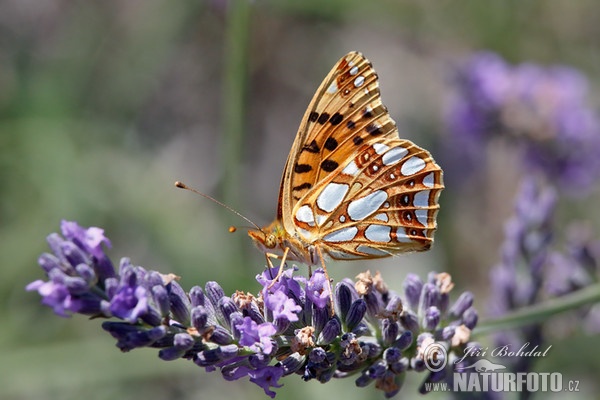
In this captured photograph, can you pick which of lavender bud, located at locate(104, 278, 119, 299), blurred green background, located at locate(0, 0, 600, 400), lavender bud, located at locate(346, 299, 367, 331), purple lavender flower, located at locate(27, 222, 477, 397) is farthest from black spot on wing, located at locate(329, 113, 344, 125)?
lavender bud, located at locate(104, 278, 119, 299)

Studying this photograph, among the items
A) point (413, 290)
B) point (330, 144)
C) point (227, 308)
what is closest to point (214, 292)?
point (227, 308)

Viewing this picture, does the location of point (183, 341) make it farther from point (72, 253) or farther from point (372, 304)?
point (372, 304)

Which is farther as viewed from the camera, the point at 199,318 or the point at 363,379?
the point at 363,379

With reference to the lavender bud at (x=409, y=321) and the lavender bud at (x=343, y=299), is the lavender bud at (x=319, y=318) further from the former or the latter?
the lavender bud at (x=409, y=321)

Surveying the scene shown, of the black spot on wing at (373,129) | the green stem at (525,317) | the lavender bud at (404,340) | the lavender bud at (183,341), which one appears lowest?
the lavender bud at (183,341)

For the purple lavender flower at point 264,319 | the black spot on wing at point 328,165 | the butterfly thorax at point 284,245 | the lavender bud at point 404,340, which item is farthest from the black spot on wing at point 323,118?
the lavender bud at point 404,340

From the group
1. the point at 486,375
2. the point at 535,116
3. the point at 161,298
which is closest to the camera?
the point at 161,298

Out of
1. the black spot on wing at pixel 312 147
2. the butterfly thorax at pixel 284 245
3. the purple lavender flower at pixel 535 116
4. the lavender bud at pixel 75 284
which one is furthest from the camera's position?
the purple lavender flower at pixel 535 116
